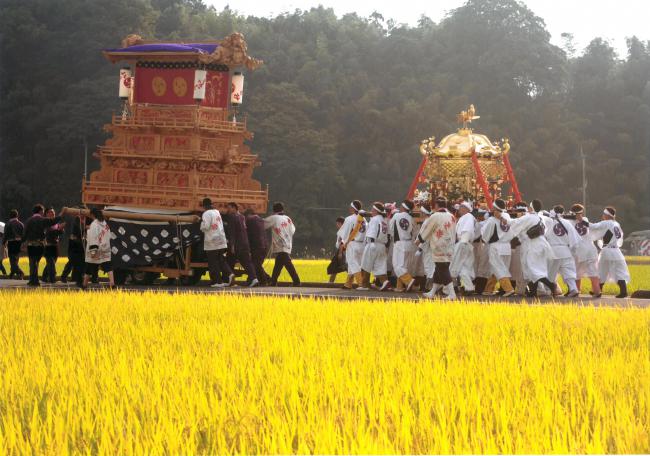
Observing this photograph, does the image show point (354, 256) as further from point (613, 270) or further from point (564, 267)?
point (613, 270)

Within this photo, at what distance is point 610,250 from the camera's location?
16.3m

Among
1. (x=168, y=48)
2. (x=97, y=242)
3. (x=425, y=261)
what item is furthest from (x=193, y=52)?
(x=425, y=261)

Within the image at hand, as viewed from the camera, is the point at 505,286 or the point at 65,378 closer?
the point at 65,378

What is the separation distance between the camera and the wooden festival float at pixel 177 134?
2312 cm

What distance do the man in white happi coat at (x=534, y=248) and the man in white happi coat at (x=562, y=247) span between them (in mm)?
254

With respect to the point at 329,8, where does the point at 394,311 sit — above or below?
below

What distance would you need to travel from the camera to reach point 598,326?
912cm

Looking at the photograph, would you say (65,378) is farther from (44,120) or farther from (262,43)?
(262,43)

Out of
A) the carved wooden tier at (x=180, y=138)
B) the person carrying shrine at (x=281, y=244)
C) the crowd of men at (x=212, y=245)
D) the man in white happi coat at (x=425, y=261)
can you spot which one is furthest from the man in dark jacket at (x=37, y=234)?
the man in white happi coat at (x=425, y=261)

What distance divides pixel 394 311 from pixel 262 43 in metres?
49.3

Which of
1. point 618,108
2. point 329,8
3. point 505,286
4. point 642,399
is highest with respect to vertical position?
point 329,8

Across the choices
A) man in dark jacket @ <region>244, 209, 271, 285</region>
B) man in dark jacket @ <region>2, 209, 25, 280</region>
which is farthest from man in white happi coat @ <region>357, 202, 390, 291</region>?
man in dark jacket @ <region>2, 209, 25, 280</region>

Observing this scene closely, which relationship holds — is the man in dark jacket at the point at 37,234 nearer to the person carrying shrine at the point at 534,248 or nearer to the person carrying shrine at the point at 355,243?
the person carrying shrine at the point at 355,243

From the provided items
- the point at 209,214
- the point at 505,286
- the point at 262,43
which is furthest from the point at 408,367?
the point at 262,43
